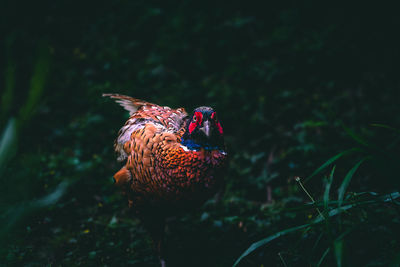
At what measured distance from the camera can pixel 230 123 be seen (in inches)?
193

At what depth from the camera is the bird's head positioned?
2441 millimetres

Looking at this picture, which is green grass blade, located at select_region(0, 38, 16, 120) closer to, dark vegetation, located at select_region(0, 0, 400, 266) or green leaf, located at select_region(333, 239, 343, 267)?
dark vegetation, located at select_region(0, 0, 400, 266)

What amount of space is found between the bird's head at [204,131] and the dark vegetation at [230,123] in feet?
2.29

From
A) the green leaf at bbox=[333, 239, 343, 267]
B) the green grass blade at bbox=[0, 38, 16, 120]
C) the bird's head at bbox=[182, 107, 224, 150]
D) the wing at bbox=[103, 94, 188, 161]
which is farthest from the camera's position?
the wing at bbox=[103, 94, 188, 161]

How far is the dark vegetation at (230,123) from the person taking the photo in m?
1.93

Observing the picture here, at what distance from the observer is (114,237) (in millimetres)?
3301

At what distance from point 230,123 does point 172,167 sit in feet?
8.33

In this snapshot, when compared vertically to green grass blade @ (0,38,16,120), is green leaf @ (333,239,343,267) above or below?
below

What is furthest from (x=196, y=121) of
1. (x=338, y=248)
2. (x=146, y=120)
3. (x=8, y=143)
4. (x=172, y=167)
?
(x=8, y=143)

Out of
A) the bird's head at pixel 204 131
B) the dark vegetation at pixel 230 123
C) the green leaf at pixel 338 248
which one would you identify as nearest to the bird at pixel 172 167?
the bird's head at pixel 204 131

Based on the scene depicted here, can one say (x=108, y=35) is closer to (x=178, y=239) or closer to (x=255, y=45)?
(x=255, y=45)

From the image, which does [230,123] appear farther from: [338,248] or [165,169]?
[338,248]

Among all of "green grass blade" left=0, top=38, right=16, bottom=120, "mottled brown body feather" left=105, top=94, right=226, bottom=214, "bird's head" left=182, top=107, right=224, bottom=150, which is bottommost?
"mottled brown body feather" left=105, top=94, right=226, bottom=214

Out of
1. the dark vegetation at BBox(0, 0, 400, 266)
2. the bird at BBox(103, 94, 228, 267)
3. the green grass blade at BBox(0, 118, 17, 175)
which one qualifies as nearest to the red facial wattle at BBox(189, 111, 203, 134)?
the bird at BBox(103, 94, 228, 267)
